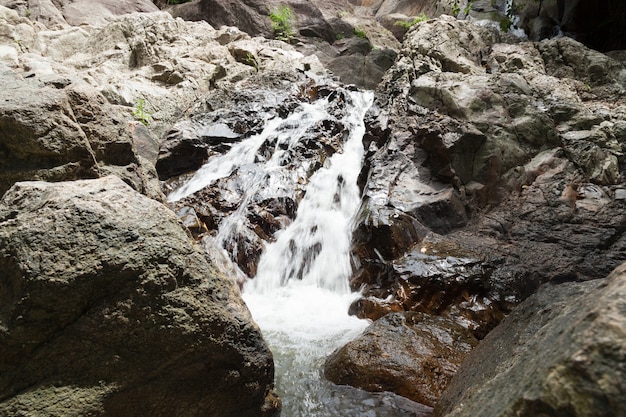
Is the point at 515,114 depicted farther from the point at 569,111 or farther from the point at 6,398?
the point at 6,398

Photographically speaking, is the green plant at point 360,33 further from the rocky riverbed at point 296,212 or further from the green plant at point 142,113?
the green plant at point 142,113

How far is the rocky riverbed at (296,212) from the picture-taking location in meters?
2.00

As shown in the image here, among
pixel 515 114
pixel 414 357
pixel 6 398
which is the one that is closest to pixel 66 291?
pixel 6 398

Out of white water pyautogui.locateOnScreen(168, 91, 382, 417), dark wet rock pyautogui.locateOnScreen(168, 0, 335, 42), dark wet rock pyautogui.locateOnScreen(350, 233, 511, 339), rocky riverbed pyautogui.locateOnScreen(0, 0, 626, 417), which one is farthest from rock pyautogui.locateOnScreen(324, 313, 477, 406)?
dark wet rock pyautogui.locateOnScreen(168, 0, 335, 42)

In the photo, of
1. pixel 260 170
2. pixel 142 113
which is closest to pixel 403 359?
pixel 260 170

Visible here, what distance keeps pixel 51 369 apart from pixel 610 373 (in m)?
2.38

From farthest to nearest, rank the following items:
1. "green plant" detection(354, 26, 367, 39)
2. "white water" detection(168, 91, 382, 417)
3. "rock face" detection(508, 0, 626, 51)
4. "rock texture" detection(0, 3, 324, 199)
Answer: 1. "green plant" detection(354, 26, 367, 39)
2. "rock face" detection(508, 0, 626, 51)
3. "rock texture" detection(0, 3, 324, 199)
4. "white water" detection(168, 91, 382, 417)

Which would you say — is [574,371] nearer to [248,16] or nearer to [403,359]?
[403,359]

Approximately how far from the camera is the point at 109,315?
208cm

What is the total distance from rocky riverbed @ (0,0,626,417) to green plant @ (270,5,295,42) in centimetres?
226

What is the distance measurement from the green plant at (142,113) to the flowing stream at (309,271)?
2198mm

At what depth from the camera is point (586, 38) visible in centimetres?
1205

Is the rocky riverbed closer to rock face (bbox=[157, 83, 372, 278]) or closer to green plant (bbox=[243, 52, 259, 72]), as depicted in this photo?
rock face (bbox=[157, 83, 372, 278])

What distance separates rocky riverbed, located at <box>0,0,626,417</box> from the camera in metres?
2.00
